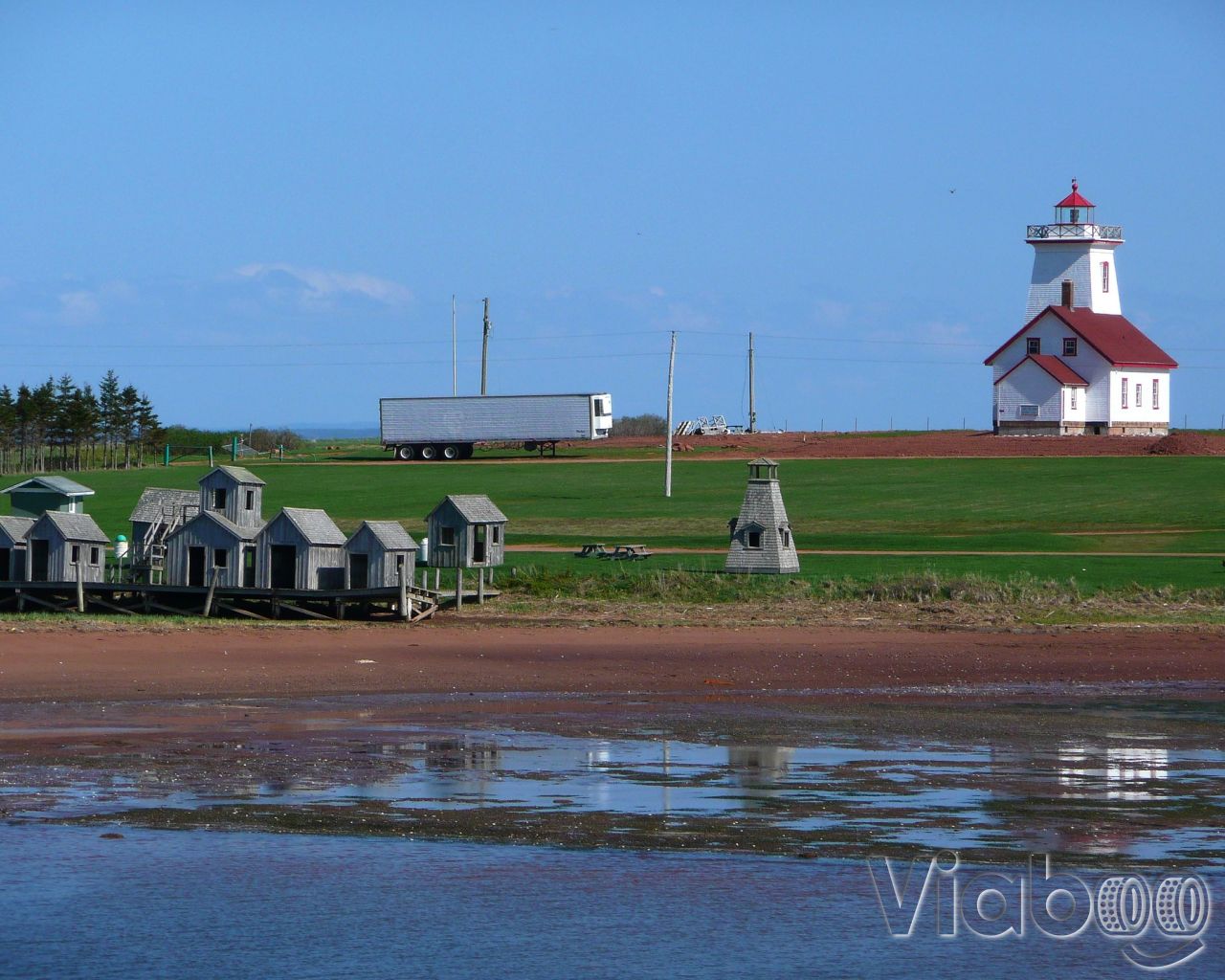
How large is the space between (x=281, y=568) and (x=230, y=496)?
2.29 meters

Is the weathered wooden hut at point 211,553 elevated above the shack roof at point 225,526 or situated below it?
below

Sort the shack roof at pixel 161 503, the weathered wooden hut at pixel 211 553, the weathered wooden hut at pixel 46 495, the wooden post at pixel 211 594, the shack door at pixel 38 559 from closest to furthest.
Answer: the wooden post at pixel 211 594 < the weathered wooden hut at pixel 211 553 < the shack door at pixel 38 559 < the shack roof at pixel 161 503 < the weathered wooden hut at pixel 46 495

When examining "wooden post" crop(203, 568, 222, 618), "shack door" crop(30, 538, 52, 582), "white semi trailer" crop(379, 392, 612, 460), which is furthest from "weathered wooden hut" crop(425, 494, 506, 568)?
"white semi trailer" crop(379, 392, 612, 460)

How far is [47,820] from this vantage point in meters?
13.1

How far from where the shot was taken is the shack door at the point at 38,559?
32.2 meters

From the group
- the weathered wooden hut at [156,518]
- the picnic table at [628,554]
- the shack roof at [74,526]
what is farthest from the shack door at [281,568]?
the picnic table at [628,554]

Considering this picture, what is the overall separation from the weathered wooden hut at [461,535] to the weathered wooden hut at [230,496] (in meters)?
3.51

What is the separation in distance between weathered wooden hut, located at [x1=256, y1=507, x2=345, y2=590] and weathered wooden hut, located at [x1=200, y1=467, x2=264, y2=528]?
56.1 inches

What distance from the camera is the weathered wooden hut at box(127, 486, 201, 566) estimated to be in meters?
33.8

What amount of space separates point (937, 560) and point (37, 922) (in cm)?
3083

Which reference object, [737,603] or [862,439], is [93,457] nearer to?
[862,439]

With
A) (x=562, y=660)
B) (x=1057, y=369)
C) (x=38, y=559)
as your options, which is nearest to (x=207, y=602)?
(x=38, y=559)

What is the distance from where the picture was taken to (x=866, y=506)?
2165 inches

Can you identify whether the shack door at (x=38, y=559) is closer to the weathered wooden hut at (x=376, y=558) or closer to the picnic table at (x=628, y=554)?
the weathered wooden hut at (x=376, y=558)
